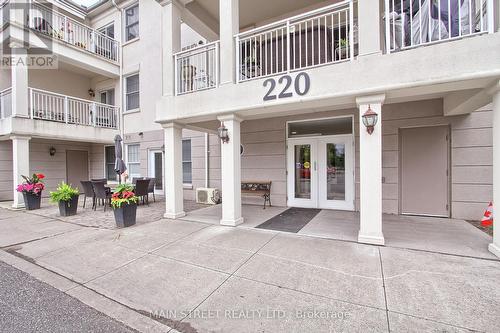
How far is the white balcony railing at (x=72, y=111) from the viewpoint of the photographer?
9469 mm

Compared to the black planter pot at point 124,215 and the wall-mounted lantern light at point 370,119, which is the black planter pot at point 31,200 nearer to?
the black planter pot at point 124,215

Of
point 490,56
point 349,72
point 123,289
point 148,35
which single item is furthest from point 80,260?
point 148,35

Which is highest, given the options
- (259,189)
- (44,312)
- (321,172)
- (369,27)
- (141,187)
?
(369,27)

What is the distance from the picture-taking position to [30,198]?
26.4ft

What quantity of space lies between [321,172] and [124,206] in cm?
565

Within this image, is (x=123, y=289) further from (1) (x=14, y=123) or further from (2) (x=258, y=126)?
(1) (x=14, y=123)

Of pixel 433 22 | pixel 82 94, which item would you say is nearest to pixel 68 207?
pixel 82 94

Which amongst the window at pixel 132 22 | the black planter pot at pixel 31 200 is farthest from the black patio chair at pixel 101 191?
the window at pixel 132 22

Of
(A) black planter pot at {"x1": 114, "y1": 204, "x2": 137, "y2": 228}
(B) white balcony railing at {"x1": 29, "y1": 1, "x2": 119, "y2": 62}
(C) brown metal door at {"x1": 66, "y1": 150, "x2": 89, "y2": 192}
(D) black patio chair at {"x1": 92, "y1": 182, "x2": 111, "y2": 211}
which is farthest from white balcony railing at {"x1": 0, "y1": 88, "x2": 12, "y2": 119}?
(A) black planter pot at {"x1": 114, "y1": 204, "x2": 137, "y2": 228}

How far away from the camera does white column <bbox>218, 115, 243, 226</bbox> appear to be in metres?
5.56

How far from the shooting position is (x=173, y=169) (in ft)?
21.1

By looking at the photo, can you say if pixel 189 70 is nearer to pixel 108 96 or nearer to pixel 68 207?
pixel 68 207

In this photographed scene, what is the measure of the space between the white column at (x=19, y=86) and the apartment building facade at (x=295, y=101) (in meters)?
0.04

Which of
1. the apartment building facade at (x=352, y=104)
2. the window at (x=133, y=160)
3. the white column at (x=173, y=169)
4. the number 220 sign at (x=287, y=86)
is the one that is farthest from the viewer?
the window at (x=133, y=160)
